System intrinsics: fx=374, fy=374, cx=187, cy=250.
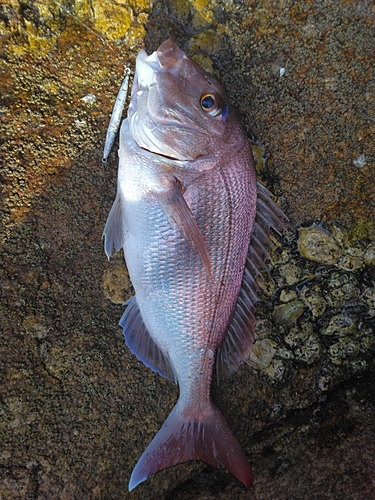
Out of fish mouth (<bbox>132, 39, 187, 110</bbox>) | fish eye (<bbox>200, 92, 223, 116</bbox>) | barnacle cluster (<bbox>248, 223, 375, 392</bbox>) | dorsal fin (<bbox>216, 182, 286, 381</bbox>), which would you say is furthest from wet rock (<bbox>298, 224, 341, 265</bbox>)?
fish mouth (<bbox>132, 39, 187, 110</bbox>)

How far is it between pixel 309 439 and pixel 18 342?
1.43 m

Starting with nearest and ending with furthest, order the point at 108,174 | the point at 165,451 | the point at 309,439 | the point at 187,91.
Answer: the point at 187,91 → the point at 165,451 → the point at 309,439 → the point at 108,174

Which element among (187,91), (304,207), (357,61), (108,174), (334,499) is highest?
(357,61)

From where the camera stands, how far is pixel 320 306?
6.42ft

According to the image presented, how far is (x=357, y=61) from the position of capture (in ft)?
6.01

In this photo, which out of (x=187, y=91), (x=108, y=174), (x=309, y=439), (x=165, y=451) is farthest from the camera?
(x=108, y=174)

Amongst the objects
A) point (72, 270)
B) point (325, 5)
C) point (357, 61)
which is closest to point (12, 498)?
point (72, 270)

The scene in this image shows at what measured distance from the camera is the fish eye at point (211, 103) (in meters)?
1.54

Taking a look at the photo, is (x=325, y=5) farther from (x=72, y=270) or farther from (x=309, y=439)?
(x=309, y=439)

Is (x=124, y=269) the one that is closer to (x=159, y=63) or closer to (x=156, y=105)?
(x=156, y=105)

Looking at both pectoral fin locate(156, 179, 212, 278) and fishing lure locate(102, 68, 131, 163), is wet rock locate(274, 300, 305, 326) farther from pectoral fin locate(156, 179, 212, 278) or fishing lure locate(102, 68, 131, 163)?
fishing lure locate(102, 68, 131, 163)

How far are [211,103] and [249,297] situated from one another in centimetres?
87

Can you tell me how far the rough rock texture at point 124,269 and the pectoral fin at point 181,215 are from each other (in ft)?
1.62

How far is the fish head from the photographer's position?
1490 mm
